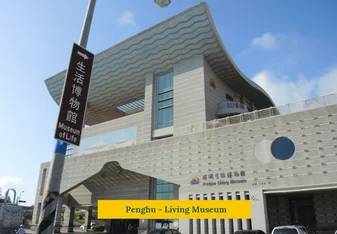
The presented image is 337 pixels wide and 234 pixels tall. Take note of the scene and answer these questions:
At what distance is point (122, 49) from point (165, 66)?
6.32 metres

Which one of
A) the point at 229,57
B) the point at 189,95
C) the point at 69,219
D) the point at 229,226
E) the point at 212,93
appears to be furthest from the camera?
the point at 69,219

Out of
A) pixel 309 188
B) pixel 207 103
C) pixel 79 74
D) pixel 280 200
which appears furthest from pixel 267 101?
pixel 79 74

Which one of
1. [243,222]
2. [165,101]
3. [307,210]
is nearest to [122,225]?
[165,101]

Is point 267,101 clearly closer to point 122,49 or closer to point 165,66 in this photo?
point 165,66

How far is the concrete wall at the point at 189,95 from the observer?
3198 centimetres

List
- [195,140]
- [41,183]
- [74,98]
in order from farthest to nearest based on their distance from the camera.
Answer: [41,183] → [195,140] → [74,98]

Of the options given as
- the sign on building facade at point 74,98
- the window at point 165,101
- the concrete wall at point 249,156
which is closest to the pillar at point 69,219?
the concrete wall at point 249,156

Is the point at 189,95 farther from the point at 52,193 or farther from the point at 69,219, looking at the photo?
the point at 52,193

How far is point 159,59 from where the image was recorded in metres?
36.0

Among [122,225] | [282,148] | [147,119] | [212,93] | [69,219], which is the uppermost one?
[212,93]

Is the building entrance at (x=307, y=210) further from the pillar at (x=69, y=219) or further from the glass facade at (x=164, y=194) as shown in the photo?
the pillar at (x=69, y=219)
